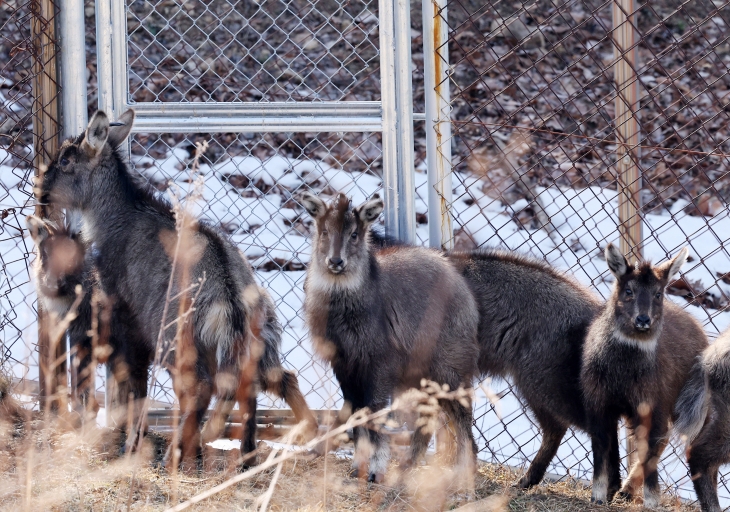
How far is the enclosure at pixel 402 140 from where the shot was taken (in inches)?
213

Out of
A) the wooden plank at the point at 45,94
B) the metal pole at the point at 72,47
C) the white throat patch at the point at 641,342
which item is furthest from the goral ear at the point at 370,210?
the wooden plank at the point at 45,94

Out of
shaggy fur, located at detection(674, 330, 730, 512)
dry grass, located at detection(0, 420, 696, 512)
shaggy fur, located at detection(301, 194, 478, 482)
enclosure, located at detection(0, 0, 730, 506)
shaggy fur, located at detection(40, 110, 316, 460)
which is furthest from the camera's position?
enclosure, located at detection(0, 0, 730, 506)

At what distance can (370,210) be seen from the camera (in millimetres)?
5367

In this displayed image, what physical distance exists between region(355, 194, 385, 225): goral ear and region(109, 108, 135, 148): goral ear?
141cm

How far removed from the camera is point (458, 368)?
548 centimetres

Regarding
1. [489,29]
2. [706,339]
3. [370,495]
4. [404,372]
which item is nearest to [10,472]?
[370,495]

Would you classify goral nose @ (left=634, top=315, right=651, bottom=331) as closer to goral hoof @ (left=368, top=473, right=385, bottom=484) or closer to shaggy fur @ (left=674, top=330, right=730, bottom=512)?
shaggy fur @ (left=674, top=330, right=730, bottom=512)

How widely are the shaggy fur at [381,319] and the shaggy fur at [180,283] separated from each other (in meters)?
0.34

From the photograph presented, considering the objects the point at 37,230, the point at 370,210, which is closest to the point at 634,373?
the point at 370,210

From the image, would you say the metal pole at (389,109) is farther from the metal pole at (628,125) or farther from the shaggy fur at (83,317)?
the shaggy fur at (83,317)

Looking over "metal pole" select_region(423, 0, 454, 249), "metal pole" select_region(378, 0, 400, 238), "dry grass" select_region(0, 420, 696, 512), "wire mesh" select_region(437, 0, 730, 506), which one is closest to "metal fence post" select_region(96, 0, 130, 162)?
"metal pole" select_region(378, 0, 400, 238)

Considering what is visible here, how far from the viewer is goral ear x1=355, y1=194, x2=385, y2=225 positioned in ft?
17.5

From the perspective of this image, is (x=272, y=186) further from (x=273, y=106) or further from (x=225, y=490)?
(x=225, y=490)

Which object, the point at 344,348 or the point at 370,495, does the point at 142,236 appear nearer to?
the point at 344,348
